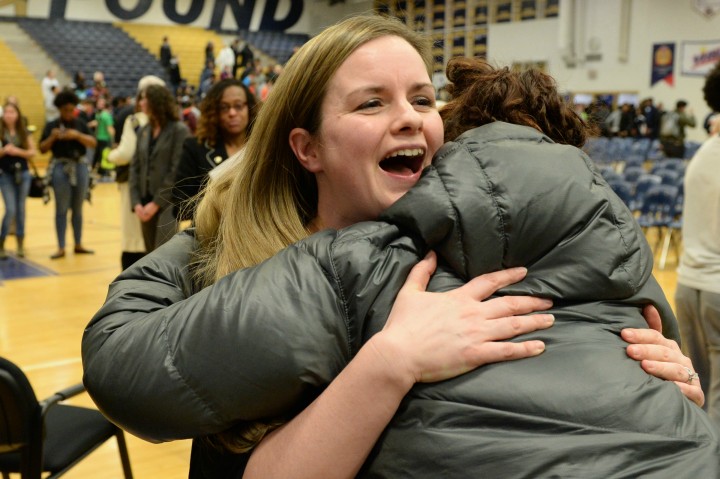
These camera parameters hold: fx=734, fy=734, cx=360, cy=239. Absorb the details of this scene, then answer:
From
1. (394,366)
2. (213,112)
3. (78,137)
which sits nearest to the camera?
(394,366)

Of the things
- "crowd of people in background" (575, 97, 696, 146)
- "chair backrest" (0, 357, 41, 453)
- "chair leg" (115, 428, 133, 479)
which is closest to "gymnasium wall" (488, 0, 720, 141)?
"crowd of people in background" (575, 97, 696, 146)

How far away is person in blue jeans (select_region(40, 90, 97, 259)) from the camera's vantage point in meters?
6.93

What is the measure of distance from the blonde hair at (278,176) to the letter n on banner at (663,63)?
17.2m

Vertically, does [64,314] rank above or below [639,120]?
below

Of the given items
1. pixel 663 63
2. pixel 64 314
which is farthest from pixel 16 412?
pixel 663 63

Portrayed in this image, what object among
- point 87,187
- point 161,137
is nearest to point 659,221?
point 161,137

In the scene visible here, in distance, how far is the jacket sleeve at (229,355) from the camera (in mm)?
920

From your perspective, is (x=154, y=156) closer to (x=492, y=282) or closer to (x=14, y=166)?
(x=14, y=166)

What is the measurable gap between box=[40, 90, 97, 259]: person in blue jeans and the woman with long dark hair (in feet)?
7.21

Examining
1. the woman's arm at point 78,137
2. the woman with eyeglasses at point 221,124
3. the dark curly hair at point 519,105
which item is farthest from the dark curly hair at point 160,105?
the dark curly hair at point 519,105

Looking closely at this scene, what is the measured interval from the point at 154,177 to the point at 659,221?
4.79m

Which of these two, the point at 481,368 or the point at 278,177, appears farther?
the point at 278,177

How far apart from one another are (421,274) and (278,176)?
45 cm

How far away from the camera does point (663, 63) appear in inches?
664
